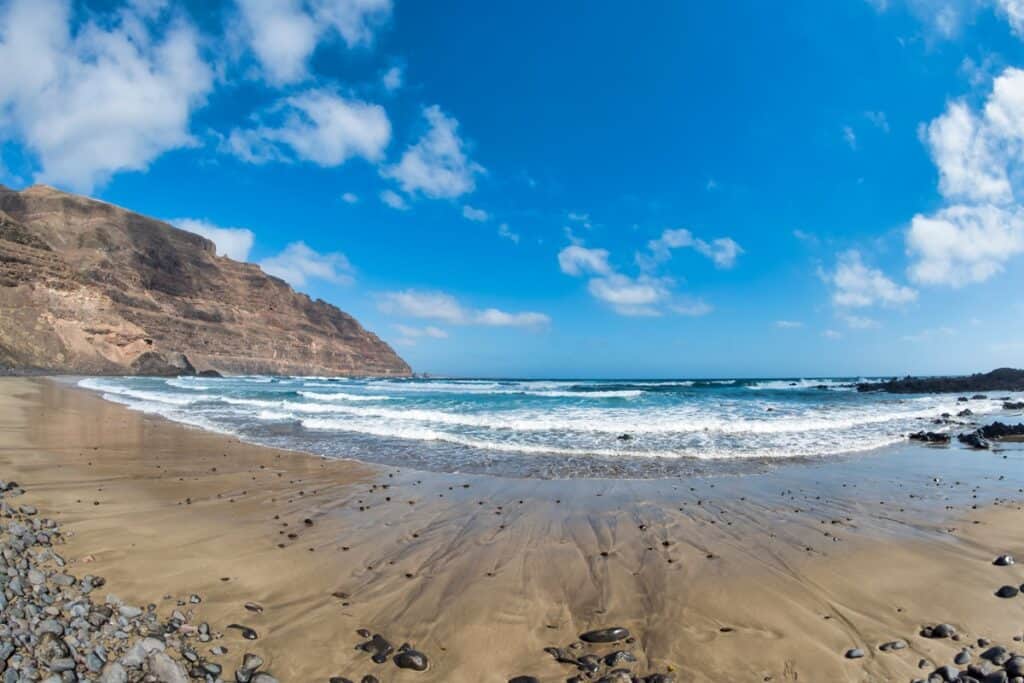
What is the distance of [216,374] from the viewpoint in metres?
78.0

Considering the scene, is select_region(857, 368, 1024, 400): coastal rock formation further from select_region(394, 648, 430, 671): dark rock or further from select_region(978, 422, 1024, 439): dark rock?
select_region(394, 648, 430, 671): dark rock

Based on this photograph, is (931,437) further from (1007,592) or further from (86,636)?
(86,636)

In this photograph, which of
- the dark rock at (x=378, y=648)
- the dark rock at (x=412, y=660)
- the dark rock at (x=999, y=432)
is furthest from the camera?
the dark rock at (x=999, y=432)

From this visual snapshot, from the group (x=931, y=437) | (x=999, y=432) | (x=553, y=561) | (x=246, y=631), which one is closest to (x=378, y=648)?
(x=246, y=631)

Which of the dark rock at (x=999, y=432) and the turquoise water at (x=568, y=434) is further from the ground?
the dark rock at (x=999, y=432)

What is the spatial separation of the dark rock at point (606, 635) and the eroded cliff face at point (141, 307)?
7107 centimetres

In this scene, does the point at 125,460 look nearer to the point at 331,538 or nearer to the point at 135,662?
the point at 331,538

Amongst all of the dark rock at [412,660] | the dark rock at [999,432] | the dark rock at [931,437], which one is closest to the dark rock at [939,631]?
the dark rock at [412,660]

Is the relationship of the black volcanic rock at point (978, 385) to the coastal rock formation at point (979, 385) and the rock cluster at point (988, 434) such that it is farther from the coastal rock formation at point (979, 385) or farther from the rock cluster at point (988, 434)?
the rock cluster at point (988, 434)

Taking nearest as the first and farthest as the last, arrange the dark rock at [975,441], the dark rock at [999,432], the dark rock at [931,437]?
the dark rock at [975,441] → the dark rock at [931,437] → the dark rock at [999,432]

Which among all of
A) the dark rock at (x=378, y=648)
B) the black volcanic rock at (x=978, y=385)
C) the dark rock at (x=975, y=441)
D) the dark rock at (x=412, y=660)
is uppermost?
the black volcanic rock at (x=978, y=385)

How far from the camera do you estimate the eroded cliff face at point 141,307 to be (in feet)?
182

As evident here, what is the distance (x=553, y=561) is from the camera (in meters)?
4.75

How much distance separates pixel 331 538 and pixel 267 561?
832 mm
